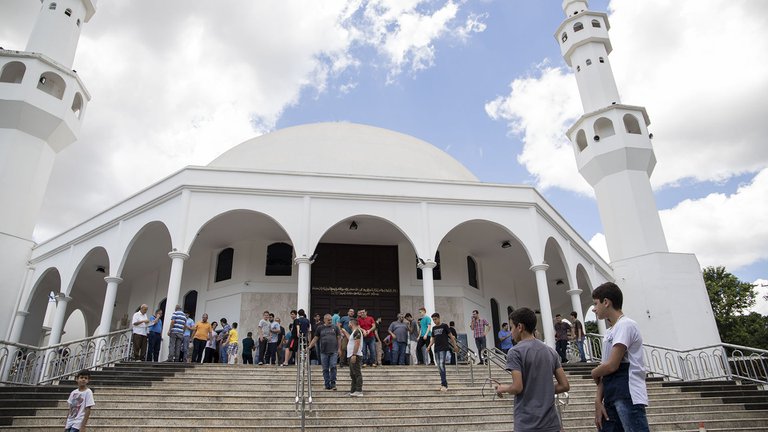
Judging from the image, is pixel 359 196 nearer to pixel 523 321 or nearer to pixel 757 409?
pixel 757 409

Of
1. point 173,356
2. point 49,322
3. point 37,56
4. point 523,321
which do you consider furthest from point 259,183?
point 49,322

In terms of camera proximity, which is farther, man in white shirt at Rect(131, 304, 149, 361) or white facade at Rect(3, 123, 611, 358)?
white facade at Rect(3, 123, 611, 358)

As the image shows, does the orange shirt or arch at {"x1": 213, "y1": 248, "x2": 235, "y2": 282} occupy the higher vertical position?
arch at {"x1": 213, "y1": 248, "x2": 235, "y2": 282}

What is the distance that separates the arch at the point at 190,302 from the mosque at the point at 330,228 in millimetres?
111

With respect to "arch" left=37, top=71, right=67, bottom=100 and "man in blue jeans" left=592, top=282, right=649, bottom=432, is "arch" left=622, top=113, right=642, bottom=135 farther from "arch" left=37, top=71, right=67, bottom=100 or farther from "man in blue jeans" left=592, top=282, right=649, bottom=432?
"arch" left=37, top=71, right=67, bottom=100

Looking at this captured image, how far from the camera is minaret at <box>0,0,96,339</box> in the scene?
1520cm

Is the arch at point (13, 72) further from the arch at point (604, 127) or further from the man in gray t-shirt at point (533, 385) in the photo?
the arch at point (604, 127)

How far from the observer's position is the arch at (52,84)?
55.9 feet

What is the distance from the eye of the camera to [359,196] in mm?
15023

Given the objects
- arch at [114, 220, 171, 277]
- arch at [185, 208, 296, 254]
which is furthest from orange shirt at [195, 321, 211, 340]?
arch at [114, 220, 171, 277]

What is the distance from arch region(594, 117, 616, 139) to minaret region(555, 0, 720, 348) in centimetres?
4

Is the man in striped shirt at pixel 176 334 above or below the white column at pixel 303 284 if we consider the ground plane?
below

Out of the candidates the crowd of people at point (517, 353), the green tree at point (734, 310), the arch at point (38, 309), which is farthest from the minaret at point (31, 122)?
the green tree at point (734, 310)

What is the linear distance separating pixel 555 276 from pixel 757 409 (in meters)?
11.9
